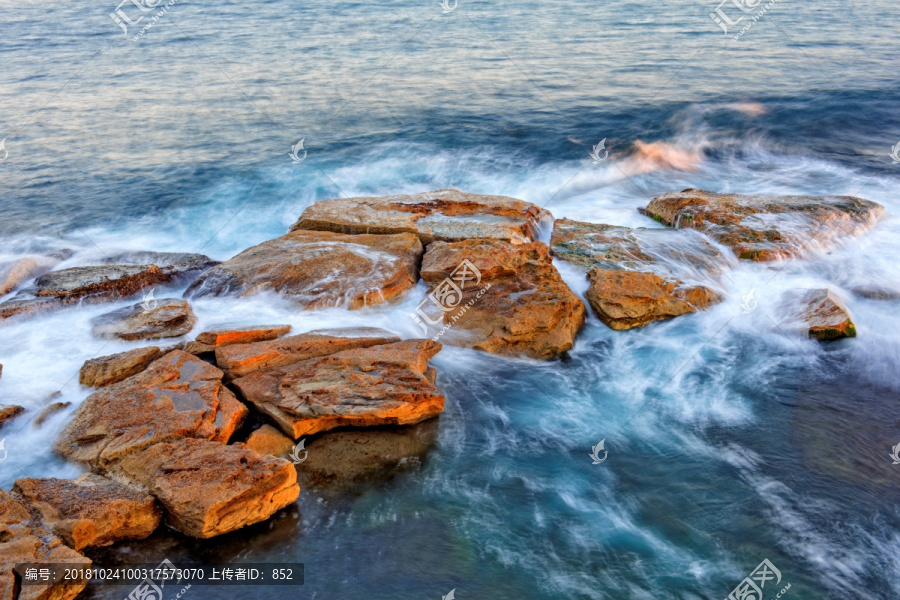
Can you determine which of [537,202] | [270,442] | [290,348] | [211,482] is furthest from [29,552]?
[537,202]

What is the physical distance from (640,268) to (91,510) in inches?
322

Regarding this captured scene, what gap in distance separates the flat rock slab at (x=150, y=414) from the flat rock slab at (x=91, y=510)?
50 cm

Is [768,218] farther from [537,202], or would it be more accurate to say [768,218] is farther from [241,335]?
[241,335]

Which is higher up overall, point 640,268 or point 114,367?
point 114,367

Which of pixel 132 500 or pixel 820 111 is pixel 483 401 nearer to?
pixel 132 500

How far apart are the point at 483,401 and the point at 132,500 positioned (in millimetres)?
4164

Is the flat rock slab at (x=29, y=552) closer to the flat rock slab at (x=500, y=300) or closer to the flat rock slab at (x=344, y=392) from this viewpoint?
the flat rock slab at (x=344, y=392)

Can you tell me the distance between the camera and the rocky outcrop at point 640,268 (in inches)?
386

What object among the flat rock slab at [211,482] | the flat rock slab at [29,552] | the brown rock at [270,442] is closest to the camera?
the flat rock slab at [29,552]

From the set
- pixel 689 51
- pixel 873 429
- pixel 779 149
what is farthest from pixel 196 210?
pixel 689 51

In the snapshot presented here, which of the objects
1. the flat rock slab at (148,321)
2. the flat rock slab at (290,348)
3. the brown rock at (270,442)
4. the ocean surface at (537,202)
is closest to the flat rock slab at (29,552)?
the ocean surface at (537,202)

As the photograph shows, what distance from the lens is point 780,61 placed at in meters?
23.4

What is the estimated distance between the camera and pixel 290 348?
852 centimetres

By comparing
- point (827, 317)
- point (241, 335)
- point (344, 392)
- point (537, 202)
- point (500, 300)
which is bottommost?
point (537, 202)
